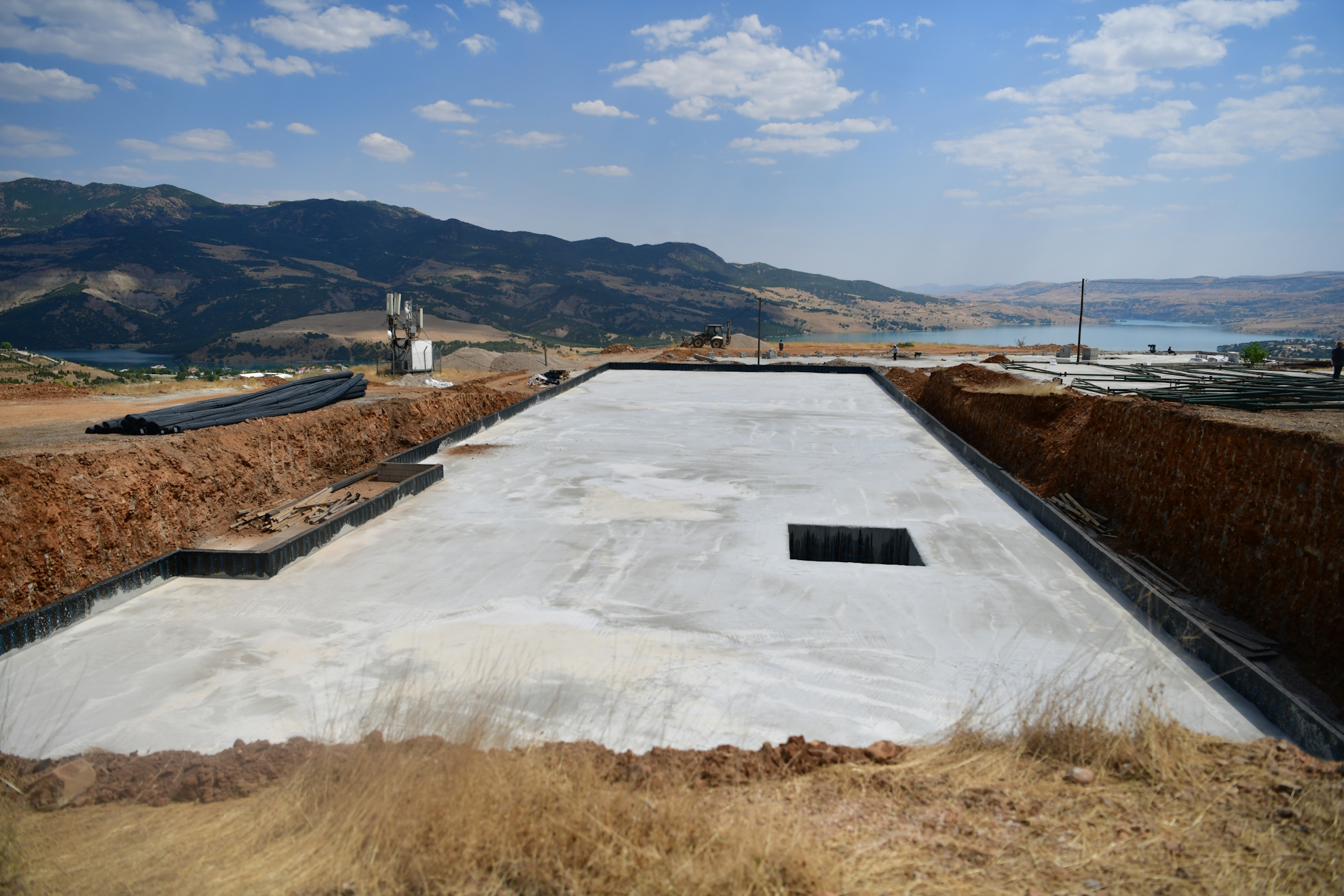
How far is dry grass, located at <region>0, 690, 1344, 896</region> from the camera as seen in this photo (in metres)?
4.05

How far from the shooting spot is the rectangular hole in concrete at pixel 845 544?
462 inches

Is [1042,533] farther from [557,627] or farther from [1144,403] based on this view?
[557,627]

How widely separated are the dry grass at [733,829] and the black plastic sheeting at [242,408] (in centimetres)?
1127

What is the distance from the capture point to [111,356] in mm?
107812

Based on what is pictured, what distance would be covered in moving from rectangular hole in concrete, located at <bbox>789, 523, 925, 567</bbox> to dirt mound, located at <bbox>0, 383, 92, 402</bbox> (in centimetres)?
2282

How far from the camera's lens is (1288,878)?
3.99 metres

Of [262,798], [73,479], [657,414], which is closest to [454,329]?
[657,414]

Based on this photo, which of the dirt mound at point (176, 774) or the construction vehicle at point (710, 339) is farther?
the construction vehicle at point (710, 339)

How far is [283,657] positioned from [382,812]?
13.5 ft

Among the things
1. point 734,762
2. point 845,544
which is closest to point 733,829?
point 734,762

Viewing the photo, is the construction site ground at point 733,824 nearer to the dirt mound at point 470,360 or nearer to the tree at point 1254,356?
the tree at point 1254,356

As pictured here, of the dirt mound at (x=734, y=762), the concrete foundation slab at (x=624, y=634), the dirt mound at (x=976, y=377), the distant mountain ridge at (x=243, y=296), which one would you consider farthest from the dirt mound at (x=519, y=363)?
the distant mountain ridge at (x=243, y=296)

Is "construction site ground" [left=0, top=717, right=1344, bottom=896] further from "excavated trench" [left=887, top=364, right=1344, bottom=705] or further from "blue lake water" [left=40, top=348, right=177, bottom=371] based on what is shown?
"blue lake water" [left=40, top=348, right=177, bottom=371]

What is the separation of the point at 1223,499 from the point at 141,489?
55.8 feet
